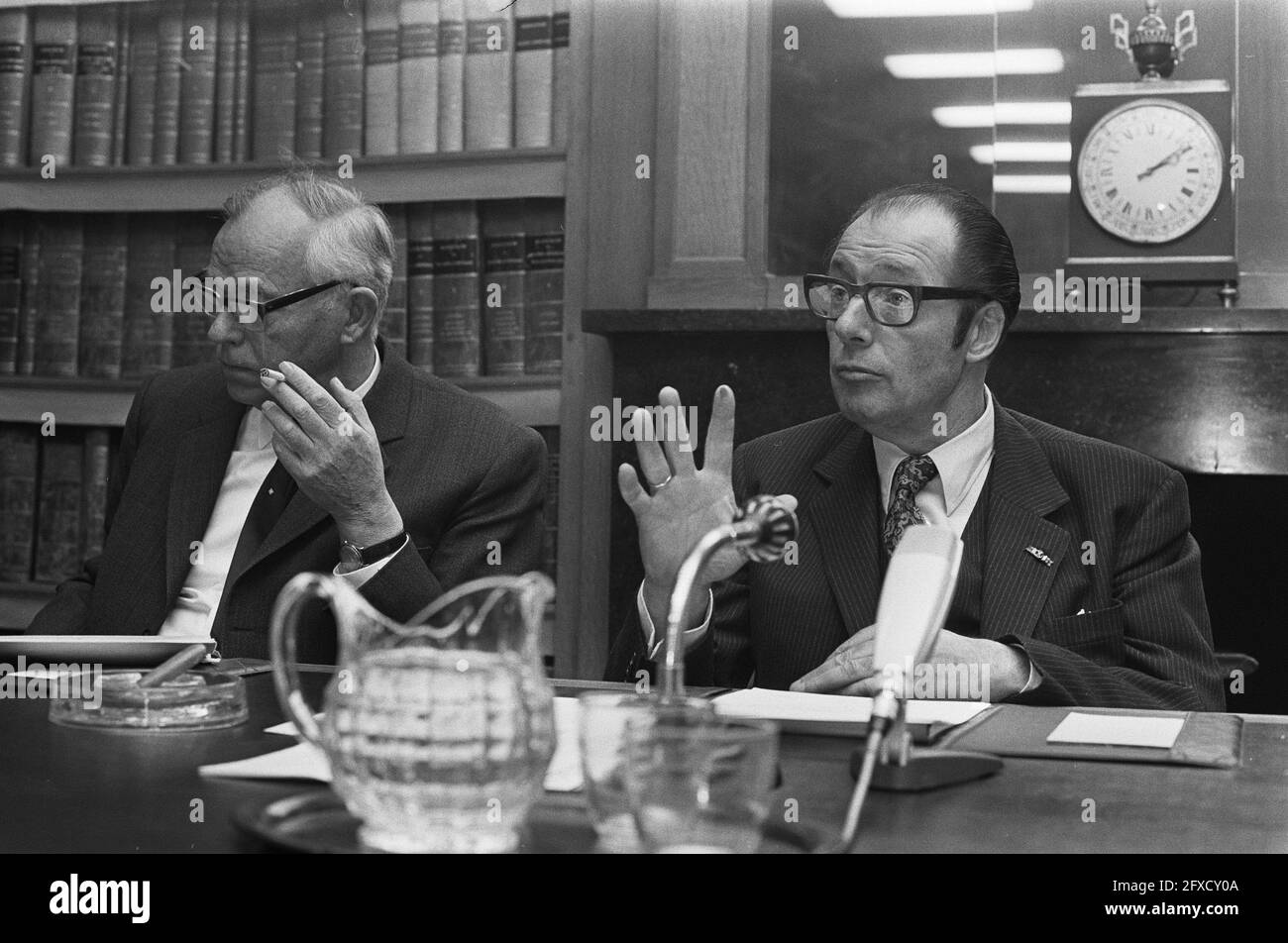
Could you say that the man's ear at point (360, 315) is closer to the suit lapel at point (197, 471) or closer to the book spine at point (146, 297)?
the suit lapel at point (197, 471)

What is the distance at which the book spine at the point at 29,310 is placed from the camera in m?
3.10

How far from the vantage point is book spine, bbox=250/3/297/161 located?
296 cm

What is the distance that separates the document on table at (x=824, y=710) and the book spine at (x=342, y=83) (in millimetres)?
1849

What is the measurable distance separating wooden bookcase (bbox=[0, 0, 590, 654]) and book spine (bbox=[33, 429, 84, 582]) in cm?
5

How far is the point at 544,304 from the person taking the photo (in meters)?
2.88

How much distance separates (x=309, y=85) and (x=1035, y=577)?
6.07ft

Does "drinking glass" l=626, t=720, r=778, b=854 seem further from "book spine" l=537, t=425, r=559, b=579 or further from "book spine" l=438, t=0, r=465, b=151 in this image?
Answer: "book spine" l=438, t=0, r=465, b=151

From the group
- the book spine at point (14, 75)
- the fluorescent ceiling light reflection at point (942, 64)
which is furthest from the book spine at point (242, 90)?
the fluorescent ceiling light reflection at point (942, 64)

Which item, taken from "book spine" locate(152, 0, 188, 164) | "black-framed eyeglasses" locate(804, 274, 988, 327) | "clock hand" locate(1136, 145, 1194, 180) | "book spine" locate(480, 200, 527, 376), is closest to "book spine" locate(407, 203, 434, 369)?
"book spine" locate(480, 200, 527, 376)

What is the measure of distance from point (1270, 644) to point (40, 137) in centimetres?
258
